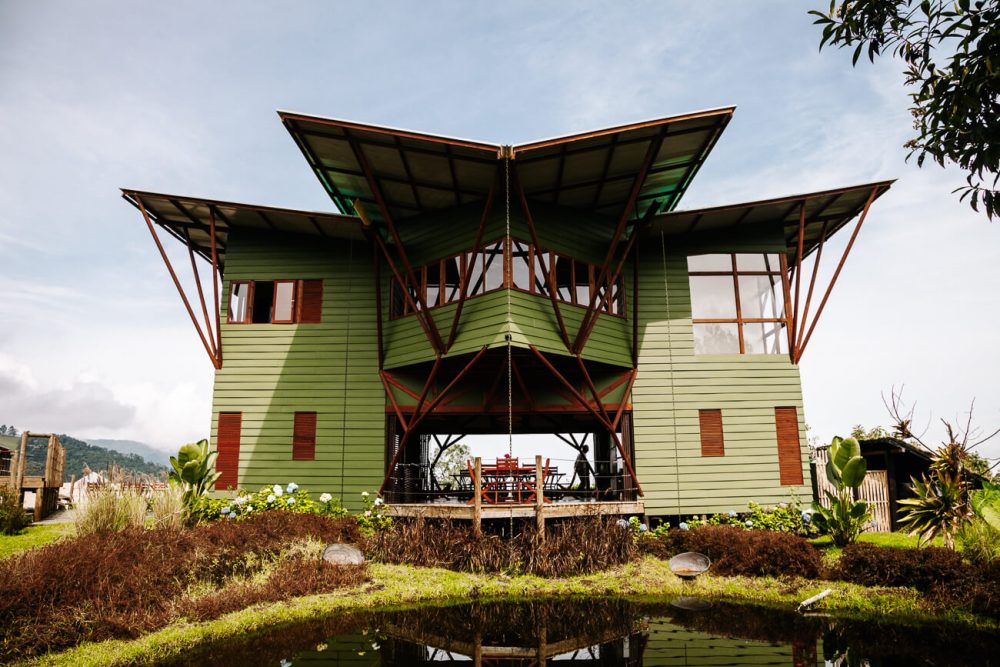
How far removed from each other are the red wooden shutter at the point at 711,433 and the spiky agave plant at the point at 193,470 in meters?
12.7

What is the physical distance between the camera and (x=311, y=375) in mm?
18250

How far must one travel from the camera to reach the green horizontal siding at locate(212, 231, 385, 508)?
17672 millimetres

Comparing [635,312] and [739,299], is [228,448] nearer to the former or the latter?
[635,312]

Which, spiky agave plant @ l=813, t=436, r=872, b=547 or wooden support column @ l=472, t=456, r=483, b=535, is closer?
wooden support column @ l=472, t=456, r=483, b=535

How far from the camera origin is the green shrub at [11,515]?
54.6ft

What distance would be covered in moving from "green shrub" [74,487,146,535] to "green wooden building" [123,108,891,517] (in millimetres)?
5267

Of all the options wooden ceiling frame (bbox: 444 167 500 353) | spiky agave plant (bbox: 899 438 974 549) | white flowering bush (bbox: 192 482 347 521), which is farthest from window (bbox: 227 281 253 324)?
spiky agave plant (bbox: 899 438 974 549)

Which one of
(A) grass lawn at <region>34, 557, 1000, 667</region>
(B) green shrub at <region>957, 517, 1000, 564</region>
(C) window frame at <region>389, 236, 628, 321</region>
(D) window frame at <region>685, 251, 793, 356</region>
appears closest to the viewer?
(A) grass lawn at <region>34, 557, 1000, 667</region>

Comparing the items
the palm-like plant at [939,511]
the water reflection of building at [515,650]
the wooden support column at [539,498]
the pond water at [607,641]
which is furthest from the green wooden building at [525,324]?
the water reflection of building at [515,650]

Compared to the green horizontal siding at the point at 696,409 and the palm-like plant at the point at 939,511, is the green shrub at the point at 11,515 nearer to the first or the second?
the green horizontal siding at the point at 696,409

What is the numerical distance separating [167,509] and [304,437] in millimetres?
5061

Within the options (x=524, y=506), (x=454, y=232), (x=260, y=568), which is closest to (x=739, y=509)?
(x=524, y=506)

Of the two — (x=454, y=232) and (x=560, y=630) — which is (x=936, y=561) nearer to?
(x=560, y=630)

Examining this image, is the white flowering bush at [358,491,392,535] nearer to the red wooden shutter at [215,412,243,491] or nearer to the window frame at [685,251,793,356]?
the red wooden shutter at [215,412,243,491]
